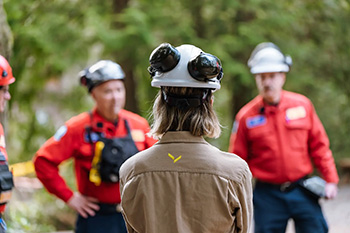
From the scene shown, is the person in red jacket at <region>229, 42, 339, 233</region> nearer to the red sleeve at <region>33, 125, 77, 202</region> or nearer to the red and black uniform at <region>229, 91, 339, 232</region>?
the red and black uniform at <region>229, 91, 339, 232</region>

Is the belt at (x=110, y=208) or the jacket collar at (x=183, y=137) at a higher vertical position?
the jacket collar at (x=183, y=137)

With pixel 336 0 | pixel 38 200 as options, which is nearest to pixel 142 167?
pixel 336 0

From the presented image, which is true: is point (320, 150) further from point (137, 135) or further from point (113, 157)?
point (113, 157)

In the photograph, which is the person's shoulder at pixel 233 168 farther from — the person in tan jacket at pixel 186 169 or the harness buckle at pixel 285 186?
the harness buckle at pixel 285 186

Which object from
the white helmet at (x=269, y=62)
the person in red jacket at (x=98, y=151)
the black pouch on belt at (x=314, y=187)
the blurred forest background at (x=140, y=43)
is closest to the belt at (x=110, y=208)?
the person in red jacket at (x=98, y=151)

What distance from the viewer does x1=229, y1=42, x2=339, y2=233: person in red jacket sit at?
15.6 ft

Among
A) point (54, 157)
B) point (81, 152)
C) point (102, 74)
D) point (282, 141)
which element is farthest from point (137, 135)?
point (282, 141)

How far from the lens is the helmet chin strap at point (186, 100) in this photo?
2.69 meters

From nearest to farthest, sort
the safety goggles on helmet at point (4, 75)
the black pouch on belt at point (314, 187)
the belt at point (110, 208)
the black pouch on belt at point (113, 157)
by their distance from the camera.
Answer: the safety goggles on helmet at point (4, 75) → the black pouch on belt at point (113, 157) → the belt at point (110, 208) → the black pouch on belt at point (314, 187)

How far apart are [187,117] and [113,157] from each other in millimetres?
1658

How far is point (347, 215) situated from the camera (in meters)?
9.56

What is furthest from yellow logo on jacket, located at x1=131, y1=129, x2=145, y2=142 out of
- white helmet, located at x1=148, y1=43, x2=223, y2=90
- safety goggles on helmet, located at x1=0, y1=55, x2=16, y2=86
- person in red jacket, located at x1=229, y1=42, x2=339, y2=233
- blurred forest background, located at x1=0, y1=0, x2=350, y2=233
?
blurred forest background, located at x1=0, y1=0, x2=350, y2=233

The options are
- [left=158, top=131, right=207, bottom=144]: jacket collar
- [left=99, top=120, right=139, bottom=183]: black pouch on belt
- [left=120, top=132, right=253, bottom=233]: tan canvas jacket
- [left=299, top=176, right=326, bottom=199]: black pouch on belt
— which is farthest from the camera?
[left=299, top=176, right=326, bottom=199]: black pouch on belt

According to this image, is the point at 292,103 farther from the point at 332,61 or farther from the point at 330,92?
the point at 330,92
